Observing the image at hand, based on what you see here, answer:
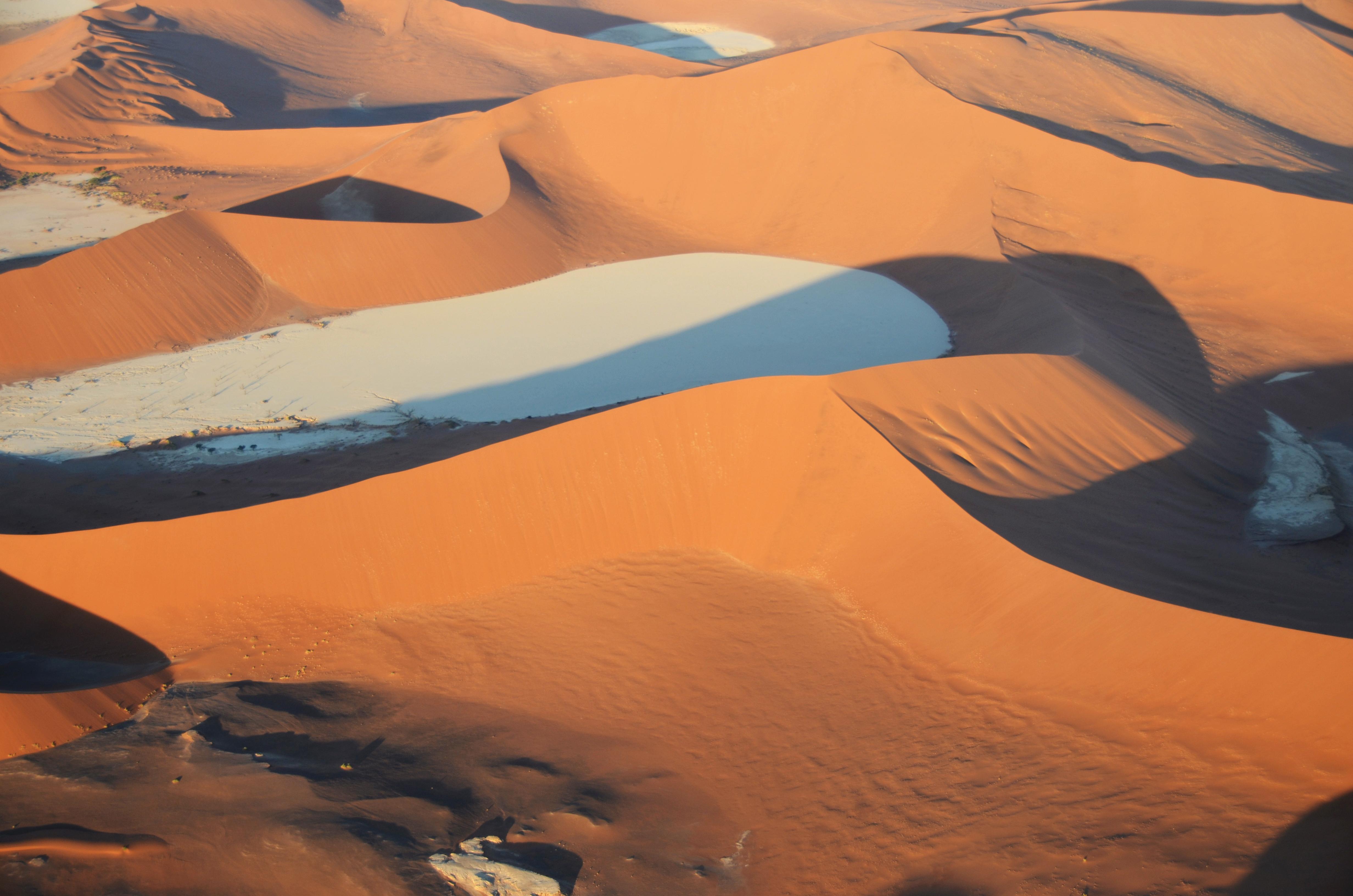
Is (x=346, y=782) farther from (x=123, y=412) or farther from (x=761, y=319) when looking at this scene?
(x=761, y=319)

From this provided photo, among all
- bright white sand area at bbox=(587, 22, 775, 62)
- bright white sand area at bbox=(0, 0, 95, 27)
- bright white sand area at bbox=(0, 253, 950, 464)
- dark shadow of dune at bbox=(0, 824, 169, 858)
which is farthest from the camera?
bright white sand area at bbox=(587, 22, 775, 62)

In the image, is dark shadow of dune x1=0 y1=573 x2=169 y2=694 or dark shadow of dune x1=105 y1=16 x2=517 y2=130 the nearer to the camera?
dark shadow of dune x1=0 y1=573 x2=169 y2=694

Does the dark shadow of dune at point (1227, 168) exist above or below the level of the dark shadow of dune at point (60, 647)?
above

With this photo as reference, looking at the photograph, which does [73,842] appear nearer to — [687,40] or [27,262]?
[27,262]

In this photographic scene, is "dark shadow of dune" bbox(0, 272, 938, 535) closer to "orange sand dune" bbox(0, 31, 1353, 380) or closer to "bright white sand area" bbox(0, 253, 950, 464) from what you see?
"bright white sand area" bbox(0, 253, 950, 464)

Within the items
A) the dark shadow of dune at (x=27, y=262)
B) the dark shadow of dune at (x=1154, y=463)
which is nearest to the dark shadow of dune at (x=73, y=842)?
the dark shadow of dune at (x=1154, y=463)

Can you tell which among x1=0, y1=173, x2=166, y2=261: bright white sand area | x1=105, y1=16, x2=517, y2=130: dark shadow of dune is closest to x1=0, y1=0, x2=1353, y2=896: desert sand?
x1=0, y1=173, x2=166, y2=261: bright white sand area

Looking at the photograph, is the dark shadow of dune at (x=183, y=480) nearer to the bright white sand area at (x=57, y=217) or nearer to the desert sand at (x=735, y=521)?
the desert sand at (x=735, y=521)
